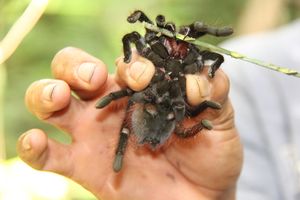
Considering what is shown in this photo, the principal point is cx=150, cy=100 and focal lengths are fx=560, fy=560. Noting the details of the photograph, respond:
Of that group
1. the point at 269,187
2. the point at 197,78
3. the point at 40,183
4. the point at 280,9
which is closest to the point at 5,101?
the point at 40,183

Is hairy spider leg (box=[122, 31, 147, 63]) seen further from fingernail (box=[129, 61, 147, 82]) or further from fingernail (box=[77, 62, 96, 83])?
fingernail (box=[77, 62, 96, 83])

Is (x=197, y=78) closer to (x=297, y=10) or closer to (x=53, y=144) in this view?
(x=53, y=144)

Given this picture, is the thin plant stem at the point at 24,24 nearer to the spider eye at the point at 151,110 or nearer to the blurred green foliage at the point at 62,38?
the spider eye at the point at 151,110

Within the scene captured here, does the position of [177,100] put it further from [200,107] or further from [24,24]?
[24,24]

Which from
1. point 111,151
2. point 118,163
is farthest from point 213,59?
point 111,151

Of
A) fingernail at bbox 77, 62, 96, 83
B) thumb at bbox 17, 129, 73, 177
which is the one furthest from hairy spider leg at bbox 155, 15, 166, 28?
thumb at bbox 17, 129, 73, 177
